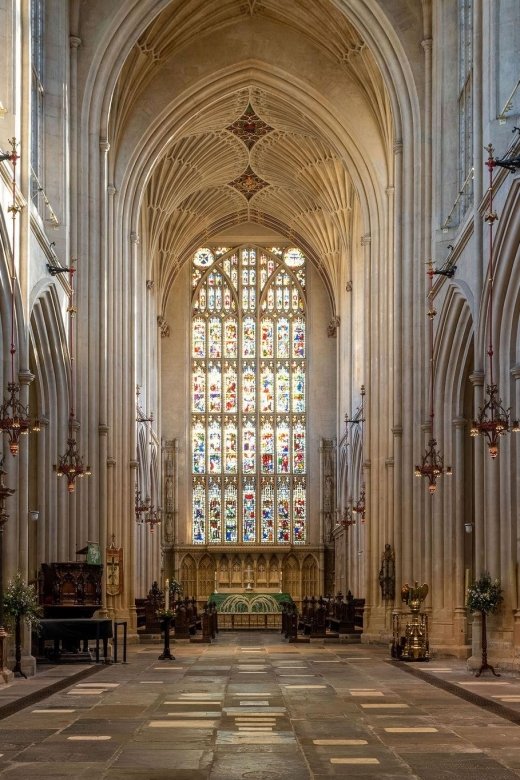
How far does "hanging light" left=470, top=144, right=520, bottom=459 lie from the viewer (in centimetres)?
1772

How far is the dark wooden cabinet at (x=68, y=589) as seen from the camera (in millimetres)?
24141

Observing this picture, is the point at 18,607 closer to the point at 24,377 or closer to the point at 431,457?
the point at 24,377

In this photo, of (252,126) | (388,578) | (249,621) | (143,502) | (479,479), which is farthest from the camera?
(249,621)

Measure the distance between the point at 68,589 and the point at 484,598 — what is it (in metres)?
8.79

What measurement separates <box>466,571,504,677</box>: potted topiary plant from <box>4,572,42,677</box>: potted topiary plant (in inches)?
278

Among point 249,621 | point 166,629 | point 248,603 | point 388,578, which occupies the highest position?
point 388,578

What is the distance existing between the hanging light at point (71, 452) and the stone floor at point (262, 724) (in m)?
4.23

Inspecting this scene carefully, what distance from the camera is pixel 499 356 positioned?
21.1 meters

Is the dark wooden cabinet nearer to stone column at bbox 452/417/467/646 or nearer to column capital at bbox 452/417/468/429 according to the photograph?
stone column at bbox 452/417/467/646

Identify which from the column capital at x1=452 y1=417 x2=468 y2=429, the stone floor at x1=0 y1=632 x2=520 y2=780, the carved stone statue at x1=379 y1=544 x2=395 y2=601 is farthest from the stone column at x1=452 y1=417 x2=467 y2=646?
the carved stone statue at x1=379 y1=544 x2=395 y2=601

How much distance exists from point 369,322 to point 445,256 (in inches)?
382

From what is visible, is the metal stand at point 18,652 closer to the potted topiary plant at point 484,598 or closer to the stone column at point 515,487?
the potted topiary plant at point 484,598

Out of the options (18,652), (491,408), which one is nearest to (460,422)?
(491,408)

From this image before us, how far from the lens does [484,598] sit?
64.6ft
